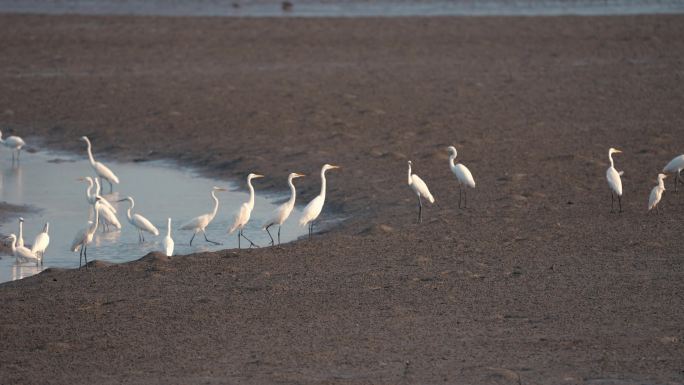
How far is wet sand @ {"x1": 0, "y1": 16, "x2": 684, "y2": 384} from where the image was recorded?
930cm

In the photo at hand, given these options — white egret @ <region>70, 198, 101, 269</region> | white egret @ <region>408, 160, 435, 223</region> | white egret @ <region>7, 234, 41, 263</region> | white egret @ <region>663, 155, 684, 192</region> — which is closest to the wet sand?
white egret @ <region>408, 160, 435, 223</region>

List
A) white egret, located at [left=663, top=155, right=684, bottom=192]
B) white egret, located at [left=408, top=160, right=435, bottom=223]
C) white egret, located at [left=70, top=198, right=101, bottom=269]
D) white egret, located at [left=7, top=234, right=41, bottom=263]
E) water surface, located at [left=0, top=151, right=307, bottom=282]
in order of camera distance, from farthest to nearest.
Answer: white egret, located at [left=663, top=155, right=684, bottom=192], white egret, located at [left=408, top=160, right=435, bottom=223], water surface, located at [left=0, top=151, right=307, bottom=282], white egret, located at [left=70, top=198, right=101, bottom=269], white egret, located at [left=7, top=234, right=41, bottom=263]

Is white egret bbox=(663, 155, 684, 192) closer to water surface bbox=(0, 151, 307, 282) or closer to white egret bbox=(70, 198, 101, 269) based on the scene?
water surface bbox=(0, 151, 307, 282)

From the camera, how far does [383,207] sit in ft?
49.4

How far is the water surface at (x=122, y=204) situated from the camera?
13961mm

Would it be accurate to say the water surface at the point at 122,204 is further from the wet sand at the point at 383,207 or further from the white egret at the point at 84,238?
the wet sand at the point at 383,207

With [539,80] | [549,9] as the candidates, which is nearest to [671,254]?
[539,80]

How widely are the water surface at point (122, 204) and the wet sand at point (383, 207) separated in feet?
2.33

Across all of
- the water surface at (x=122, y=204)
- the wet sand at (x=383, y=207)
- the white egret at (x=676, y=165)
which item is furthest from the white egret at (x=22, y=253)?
the white egret at (x=676, y=165)

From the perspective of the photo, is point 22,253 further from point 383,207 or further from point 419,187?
point 419,187

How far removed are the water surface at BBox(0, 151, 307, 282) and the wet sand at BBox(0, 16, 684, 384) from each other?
71 cm

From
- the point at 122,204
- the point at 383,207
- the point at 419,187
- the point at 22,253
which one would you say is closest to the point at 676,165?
the point at 419,187

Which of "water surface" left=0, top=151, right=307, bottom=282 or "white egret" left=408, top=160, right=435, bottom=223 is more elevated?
"white egret" left=408, top=160, right=435, bottom=223

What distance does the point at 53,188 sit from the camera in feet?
57.0
